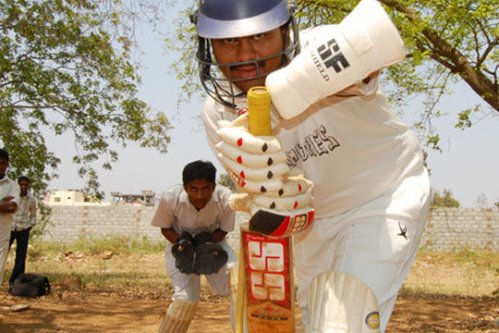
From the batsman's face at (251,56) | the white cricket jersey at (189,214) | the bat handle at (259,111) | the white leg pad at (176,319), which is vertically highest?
the batsman's face at (251,56)

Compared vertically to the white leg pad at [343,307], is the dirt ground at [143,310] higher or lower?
lower

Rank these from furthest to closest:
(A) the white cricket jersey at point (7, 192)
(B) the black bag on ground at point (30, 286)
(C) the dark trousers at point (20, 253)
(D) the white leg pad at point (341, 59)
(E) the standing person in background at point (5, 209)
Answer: (C) the dark trousers at point (20, 253) < (B) the black bag on ground at point (30, 286) < (A) the white cricket jersey at point (7, 192) < (E) the standing person in background at point (5, 209) < (D) the white leg pad at point (341, 59)

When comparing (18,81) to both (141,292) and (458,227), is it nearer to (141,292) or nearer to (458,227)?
(141,292)

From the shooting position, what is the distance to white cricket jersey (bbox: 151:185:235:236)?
18.5ft

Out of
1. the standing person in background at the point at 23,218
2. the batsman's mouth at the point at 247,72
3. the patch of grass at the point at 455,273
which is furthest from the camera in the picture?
the patch of grass at the point at 455,273

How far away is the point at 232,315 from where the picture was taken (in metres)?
2.98

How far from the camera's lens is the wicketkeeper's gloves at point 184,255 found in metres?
5.02

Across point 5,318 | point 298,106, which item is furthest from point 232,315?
point 5,318

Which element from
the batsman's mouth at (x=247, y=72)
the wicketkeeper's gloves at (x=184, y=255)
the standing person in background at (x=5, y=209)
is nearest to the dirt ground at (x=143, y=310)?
the standing person in background at (x=5, y=209)

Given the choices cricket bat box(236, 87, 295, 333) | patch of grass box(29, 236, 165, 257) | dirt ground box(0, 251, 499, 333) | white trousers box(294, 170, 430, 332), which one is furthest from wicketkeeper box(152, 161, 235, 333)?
patch of grass box(29, 236, 165, 257)

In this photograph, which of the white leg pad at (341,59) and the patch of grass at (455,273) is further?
the patch of grass at (455,273)

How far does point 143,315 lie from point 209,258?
257cm

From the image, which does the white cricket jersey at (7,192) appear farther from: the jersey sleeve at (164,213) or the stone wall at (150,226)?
the stone wall at (150,226)

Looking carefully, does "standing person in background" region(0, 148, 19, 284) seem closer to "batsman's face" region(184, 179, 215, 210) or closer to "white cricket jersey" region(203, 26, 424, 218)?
"batsman's face" region(184, 179, 215, 210)
